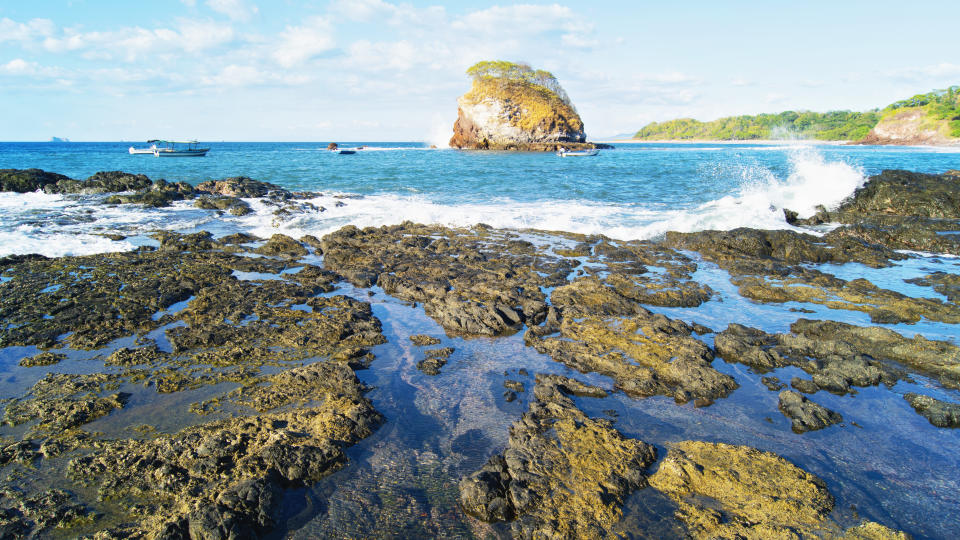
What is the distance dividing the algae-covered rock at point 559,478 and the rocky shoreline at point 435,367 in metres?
0.02

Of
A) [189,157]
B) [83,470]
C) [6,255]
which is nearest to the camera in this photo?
[83,470]

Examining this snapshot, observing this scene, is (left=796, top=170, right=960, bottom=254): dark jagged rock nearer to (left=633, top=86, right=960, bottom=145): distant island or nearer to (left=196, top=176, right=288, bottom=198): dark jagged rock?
(left=196, top=176, right=288, bottom=198): dark jagged rock

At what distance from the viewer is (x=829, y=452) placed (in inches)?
181

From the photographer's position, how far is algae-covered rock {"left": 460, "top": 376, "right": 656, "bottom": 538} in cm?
365

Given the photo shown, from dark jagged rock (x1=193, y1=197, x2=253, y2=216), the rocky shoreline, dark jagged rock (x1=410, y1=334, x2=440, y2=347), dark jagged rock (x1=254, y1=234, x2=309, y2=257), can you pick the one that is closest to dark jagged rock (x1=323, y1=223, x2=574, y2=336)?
the rocky shoreline

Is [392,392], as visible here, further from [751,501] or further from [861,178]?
[861,178]

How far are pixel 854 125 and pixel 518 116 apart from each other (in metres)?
105

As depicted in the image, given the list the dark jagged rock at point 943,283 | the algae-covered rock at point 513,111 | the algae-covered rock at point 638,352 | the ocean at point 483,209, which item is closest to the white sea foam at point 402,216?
the ocean at point 483,209

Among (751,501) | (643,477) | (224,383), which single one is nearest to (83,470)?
(224,383)

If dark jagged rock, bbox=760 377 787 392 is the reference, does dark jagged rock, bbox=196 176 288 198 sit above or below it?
above

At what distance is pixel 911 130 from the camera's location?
8750 cm

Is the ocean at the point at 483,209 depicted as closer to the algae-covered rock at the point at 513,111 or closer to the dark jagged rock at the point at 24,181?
the dark jagged rock at the point at 24,181

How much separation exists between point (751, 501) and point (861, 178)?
21.7 meters

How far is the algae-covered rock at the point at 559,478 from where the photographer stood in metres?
3.65
